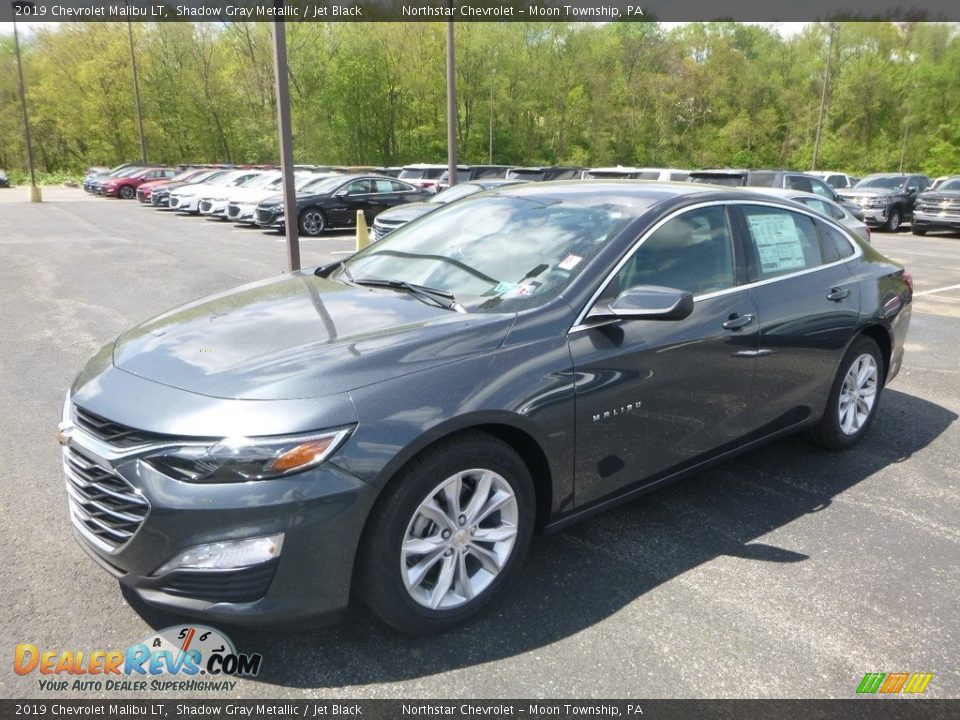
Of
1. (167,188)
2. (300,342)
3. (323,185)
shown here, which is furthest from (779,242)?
(167,188)

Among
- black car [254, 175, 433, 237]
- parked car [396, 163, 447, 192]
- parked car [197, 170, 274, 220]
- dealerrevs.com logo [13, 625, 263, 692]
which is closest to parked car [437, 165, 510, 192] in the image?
parked car [396, 163, 447, 192]

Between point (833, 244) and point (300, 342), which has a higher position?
point (833, 244)

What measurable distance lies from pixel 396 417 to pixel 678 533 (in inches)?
68.7

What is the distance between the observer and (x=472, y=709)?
2.48 metres

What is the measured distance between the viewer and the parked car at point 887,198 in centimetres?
2302

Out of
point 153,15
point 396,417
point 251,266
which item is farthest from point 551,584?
point 153,15

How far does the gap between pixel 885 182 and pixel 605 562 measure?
1021 inches

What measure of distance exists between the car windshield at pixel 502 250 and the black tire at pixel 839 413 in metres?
1.79

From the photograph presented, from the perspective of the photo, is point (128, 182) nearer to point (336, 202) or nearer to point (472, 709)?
point (336, 202)

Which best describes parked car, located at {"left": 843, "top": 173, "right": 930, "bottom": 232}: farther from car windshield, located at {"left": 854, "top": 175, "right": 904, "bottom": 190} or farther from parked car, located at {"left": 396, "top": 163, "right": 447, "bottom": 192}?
parked car, located at {"left": 396, "top": 163, "right": 447, "bottom": 192}

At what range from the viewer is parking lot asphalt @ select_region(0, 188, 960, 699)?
2.63m

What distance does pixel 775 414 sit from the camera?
13.3ft

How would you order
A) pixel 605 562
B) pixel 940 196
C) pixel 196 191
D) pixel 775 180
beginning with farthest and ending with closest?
1. pixel 196 191
2. pixel 940 196
3. pixel 775 180
4. pixel 605 562

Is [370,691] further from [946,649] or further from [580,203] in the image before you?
[580,203]
